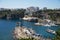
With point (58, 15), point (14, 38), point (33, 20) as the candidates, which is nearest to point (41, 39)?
point (14, 38)

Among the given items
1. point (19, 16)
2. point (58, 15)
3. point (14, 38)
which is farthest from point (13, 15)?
point (14, 38)

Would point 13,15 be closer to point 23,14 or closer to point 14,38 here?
point 23,14

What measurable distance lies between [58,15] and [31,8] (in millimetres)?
8455

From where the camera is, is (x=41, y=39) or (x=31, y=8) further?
(x=31, y=8)

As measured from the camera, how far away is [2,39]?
10031 millimetres

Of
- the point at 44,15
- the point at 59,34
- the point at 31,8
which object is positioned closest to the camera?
the point at 59,34

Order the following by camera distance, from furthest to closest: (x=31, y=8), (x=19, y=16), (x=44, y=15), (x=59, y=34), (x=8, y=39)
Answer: (x=31, y=8) < (x=19, y=16) < (x=44, y=15) < (x=8, y=39) < (x=59, y=34)

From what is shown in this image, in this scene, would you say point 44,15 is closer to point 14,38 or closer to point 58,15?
point 58,15

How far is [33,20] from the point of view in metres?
21.9

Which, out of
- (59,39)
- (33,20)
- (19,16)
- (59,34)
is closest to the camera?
(59,39)

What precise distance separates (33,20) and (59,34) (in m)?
16.4

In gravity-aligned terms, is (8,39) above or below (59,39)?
below

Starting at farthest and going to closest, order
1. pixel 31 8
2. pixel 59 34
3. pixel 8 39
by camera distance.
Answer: pixel 31 8, pixel 8 39, pixel 59 34

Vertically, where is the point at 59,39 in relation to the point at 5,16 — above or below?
above
